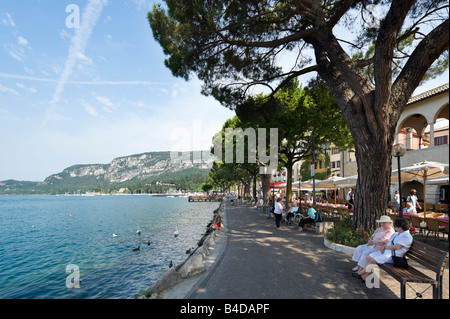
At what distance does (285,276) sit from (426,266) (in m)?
2.55

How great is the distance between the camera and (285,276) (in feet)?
18.4

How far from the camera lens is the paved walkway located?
4.65 metres

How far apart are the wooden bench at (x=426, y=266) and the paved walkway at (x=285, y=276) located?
318mm

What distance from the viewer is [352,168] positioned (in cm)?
3148

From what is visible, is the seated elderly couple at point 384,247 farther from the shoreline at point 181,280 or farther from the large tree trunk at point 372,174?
the shoreline at point 181,280

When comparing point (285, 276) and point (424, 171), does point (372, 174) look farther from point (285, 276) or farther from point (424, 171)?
point (424, 171)

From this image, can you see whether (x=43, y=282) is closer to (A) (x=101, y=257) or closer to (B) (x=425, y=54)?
(A) (x=101, y=257)

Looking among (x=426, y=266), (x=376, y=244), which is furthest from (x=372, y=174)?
(x=426, y=266)

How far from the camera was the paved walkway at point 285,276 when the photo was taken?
4648 millimetres

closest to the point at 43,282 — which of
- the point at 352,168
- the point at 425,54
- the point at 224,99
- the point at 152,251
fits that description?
the point at 152,251

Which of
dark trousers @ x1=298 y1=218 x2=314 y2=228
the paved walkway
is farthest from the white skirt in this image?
dark trousers @ x1=298 y1=218 x2=314 y2=228

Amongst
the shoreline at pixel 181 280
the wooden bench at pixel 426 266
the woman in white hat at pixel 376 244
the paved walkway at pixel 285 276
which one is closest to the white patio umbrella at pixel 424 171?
the paved walkway at pixel 285 276

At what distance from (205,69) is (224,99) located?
1869mm

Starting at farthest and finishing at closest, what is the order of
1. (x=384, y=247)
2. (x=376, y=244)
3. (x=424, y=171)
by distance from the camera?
(x=424, y=171) → (x=376, y=244) → (x=384, y=247)
